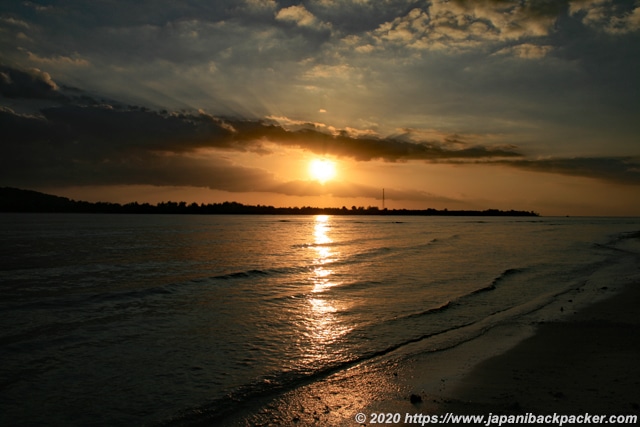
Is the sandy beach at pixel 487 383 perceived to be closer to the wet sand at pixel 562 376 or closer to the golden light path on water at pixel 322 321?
the wet sand at pixel 562 376

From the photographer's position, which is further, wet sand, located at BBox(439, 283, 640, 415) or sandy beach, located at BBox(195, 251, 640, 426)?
wet sand, located at BBox(439, 283, 640, 415)

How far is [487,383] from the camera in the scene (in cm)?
811

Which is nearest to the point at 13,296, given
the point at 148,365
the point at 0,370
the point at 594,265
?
the point at 0,370

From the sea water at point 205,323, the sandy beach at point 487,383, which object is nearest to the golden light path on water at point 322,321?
the sea water at point 205,323

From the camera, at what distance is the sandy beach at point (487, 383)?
6.91 metres

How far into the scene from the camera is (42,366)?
9328mm

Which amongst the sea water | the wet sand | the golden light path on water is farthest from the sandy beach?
the golden light path on water

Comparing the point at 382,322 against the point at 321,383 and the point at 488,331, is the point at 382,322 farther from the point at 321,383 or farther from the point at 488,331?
the point at 321,383

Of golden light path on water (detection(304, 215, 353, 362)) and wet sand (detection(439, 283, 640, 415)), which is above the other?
wet sand (detection(439, 283, 640, 415))

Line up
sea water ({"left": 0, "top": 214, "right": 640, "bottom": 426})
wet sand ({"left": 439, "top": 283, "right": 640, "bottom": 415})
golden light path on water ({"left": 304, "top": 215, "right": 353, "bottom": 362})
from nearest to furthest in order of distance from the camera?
1. wet sand ({"left": 439, "top": 283, "right": 640, "bottom": 415})
2. sea water ({"left": 0, "top": 214, "right": 640, "bottom": 426})
3. golden light path on water ({"left": 304, "top": 215, "right": 353, "bottom": 362})

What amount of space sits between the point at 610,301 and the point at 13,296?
25.5 metres

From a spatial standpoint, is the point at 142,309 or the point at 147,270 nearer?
the point at 142,309

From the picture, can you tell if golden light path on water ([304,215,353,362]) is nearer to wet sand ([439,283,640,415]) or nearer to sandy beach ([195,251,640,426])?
sandy beach ([195,251,640,426])

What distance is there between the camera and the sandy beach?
6.91 metres
